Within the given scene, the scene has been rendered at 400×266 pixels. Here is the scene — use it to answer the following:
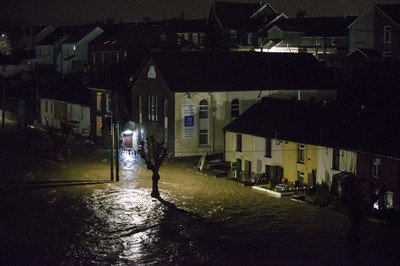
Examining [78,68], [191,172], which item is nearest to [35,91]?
[78,68]

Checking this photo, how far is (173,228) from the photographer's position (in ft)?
89.8

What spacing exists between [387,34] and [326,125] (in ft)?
128

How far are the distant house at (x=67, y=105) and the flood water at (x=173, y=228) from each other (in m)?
23.6

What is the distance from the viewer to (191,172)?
40125 millimetres

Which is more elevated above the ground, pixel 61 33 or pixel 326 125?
pixel 61 33

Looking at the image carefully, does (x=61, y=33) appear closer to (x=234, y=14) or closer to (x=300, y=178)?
(x=234, y=14)

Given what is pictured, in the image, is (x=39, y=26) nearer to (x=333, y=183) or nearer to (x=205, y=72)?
(x=205, y=72)

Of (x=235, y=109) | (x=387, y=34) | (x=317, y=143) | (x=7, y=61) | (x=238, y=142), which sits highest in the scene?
(x=387, y=34)

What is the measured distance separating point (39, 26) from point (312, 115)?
90.4 metres

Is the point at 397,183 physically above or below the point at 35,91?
below

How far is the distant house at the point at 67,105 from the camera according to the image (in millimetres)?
59688

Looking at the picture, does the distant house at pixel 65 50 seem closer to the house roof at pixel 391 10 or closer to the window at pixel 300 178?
the house roof at pixel 391 10

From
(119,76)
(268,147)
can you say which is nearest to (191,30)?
(119,76)

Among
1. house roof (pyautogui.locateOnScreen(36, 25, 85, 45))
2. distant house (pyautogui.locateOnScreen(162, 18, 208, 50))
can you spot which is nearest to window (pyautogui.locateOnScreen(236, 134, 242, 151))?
distant house (pyautogui.locateOnScreen(162, 18, 208, 50))
